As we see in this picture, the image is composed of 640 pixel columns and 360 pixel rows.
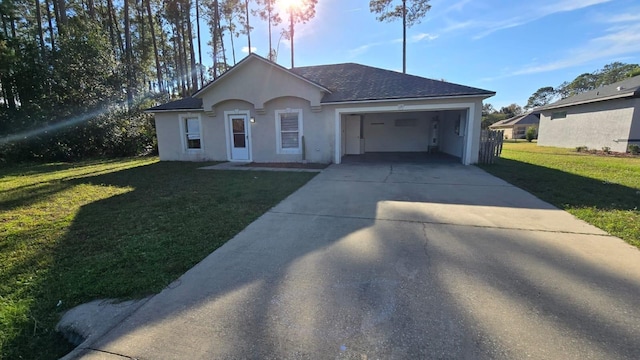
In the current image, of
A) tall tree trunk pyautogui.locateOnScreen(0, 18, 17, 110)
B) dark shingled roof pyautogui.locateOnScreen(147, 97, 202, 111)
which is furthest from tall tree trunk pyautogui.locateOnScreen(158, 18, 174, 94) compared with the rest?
dark shingled roof pyautogui.locateOnScreen(147, 97, 202, 111)

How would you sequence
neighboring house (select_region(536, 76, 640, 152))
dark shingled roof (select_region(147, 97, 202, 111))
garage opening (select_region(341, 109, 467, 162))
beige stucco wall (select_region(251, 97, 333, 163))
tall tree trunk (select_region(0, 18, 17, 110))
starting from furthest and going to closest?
tall tree trunk (select_region(0, 18, 17, 110)) < garage opening (select_region(341, 109, 467, 162)) < neighboring house (select_region(536, 76, 640, 152)) < dark shingled roof (select_region(147, 97, 202, 111)) < beige stucco wall (select_region(251, 97, 333, 163))

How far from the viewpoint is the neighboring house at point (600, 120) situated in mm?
15156

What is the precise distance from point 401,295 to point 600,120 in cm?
2246

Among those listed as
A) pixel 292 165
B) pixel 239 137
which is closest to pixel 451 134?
pixel 292 165

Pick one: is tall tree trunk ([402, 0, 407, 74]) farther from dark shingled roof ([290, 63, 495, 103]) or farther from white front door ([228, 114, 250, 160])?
white front door ([228, 114, 250, 160])

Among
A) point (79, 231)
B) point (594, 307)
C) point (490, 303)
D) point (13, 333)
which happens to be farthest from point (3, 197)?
point (594, 307)

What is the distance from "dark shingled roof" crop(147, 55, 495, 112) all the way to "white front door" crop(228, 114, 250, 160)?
67.6 inches

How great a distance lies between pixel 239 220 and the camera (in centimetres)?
501

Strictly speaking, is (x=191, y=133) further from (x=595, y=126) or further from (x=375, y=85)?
(x=595, y=126)

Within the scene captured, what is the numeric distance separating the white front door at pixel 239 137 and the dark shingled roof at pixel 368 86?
1.72 meters

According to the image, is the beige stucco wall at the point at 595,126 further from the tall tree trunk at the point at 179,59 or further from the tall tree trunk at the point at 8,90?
the tall tree trunk at the point at 8,90

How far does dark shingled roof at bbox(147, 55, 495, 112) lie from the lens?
10.9m

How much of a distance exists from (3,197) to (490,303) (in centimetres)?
1061

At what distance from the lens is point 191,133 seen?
13797mm
